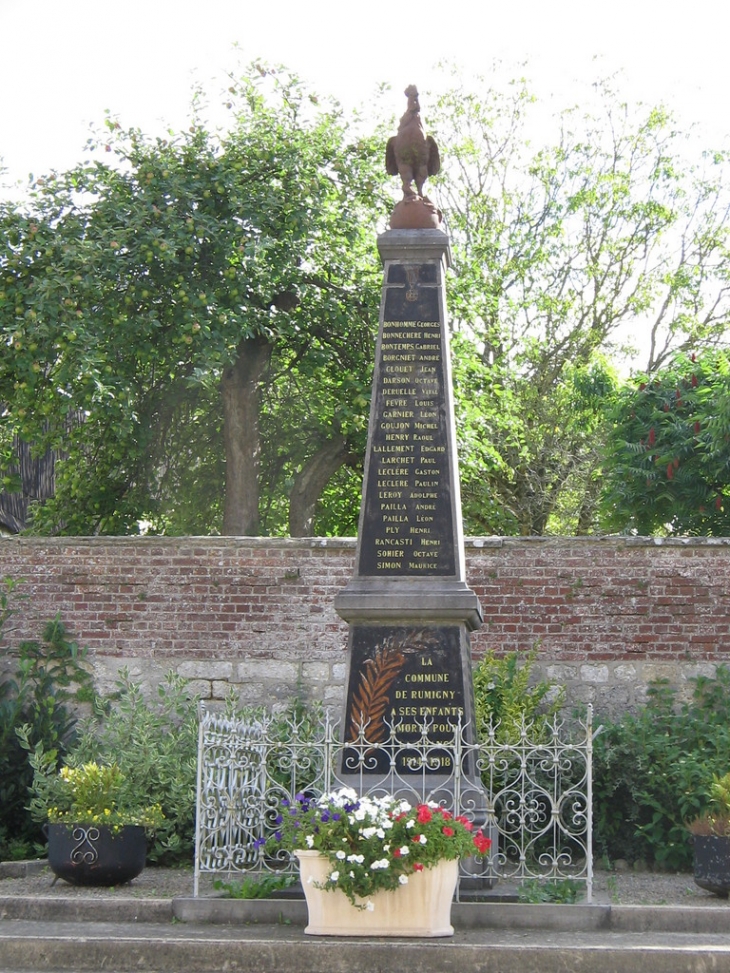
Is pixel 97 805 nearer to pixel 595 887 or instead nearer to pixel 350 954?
pixel 350 954

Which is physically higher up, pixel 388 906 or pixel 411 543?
pixel 411 543

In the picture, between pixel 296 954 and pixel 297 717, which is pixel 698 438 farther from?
pixel 296 954

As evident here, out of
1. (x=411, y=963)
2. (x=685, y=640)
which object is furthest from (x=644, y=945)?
(x=685, y=640)

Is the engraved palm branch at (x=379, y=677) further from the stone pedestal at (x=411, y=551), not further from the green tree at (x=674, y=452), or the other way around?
the green tree at (x=674, y=452)

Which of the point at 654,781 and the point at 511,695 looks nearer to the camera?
the point at 654,781

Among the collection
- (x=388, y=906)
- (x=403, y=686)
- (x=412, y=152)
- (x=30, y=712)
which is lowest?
(x=388, y=906)

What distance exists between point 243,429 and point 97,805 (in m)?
7.46

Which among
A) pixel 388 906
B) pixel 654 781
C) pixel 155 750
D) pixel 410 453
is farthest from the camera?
pixel 155 750

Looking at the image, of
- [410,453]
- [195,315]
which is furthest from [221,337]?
[410,453]

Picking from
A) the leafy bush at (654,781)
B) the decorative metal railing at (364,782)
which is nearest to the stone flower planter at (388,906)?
the decorative metal railing at (364,782)

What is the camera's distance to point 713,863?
7633mm

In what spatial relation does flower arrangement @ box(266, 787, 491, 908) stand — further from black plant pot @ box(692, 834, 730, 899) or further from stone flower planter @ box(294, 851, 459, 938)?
black plant pot @ box(692, 834, 730, 899)

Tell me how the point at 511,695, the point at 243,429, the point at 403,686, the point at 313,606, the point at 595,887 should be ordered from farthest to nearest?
1. the point at 243,429
2. the point at 313,606
3. the point at 511,695
4. the point at 595,887
5. the point at 403,686

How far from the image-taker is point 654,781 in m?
9.20
